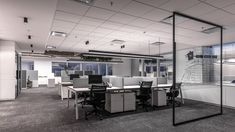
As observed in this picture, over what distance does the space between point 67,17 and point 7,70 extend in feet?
16.4

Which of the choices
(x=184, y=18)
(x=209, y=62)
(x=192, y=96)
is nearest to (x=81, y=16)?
(x=184, y=18)

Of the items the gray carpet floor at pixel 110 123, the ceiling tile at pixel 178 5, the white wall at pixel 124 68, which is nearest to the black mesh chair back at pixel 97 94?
the gray carpet floor at pixel 110 123

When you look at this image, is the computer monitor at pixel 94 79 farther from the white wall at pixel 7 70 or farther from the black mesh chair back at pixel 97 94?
the white wall at pixel 7 70

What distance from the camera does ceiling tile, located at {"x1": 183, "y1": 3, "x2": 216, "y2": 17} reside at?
9.75 ft

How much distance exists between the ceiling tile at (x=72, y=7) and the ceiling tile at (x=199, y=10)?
2320mm

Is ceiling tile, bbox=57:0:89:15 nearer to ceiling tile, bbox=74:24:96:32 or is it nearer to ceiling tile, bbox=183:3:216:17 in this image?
ceiling tile, bbox=74:24:96:32

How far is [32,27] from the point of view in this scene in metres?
4.37

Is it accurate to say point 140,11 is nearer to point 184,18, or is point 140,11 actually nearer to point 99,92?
point 184,18

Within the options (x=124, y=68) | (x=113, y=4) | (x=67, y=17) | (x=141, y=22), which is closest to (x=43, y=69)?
(x=124, y=68)

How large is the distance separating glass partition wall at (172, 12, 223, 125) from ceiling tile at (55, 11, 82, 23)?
2.40 metres

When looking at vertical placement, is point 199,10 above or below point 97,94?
above

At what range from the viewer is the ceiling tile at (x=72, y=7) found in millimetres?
2789

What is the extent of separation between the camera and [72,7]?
9.80 ft

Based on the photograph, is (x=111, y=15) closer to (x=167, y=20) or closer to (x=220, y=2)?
(x=167, y=20)
